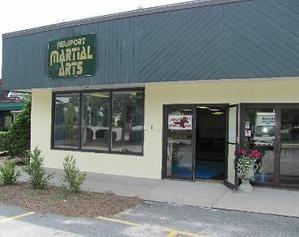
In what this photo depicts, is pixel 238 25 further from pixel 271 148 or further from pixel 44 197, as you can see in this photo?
pixel 44 197

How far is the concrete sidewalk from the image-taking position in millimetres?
9195

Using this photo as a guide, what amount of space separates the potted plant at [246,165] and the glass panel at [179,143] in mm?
1880

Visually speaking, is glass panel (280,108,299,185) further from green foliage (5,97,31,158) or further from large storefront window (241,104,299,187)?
green foliage (5,97,31,158)

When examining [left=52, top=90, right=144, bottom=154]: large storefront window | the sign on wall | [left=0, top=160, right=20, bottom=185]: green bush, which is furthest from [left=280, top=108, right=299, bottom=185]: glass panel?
[left=0, top=160, right=20, bottom=185]: green bush

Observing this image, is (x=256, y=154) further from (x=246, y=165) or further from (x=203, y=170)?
(x=203, y=170)

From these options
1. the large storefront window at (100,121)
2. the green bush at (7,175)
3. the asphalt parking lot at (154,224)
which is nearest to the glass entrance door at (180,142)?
the large storefront window at (100,121)

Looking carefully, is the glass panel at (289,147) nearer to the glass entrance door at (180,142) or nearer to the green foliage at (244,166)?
the green foliage at (244,166)

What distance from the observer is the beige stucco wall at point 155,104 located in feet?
36.4

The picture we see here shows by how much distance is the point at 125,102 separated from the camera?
43.9ft

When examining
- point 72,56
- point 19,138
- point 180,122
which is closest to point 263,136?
point 180,122

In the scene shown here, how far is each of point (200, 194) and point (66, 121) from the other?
20.6ft

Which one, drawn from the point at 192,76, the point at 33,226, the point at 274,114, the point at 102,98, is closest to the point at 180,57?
the point at 192,76

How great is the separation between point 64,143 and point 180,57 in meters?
5.98

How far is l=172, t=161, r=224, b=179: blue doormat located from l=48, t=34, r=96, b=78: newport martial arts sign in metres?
3.72
